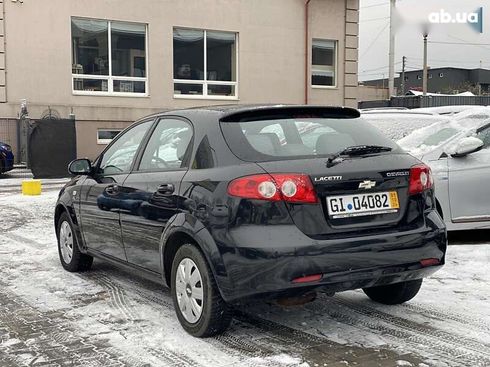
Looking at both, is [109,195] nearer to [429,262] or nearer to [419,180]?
[419,180]

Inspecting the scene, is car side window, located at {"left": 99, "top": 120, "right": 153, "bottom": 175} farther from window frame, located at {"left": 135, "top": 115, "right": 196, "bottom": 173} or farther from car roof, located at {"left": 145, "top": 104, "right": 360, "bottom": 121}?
car roof, located at {"left": 145, "top": 104, "right": 360, "bottom": 121}

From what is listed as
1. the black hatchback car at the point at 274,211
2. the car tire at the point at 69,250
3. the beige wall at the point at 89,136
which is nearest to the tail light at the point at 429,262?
the black hatchback car at the point at 274,211

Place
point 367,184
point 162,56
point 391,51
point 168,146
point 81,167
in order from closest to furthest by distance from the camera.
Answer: point 367,184 → point 168,146 → point 81,167 → point 162,56 → point 391,51

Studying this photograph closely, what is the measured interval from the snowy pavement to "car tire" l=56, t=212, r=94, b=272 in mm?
123

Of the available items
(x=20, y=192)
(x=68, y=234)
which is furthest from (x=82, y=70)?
(x=68, y=234)

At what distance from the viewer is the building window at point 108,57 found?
60.6 ft

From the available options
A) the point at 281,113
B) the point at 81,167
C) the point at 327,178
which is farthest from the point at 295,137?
the point at 81,167

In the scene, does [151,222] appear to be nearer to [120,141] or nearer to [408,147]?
[120,141]

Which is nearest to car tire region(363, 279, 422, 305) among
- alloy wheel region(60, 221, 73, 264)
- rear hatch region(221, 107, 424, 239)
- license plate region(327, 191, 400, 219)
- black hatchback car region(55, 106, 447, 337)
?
black hatchback car region(55, 106, 447, 337)

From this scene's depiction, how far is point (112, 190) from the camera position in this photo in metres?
5.04

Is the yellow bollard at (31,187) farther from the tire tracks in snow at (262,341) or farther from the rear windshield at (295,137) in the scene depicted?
the rear windshield at (295,137)

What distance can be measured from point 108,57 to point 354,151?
632 inches

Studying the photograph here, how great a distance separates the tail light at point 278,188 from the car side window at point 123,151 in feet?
5.31

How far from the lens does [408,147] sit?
739 centimetres
